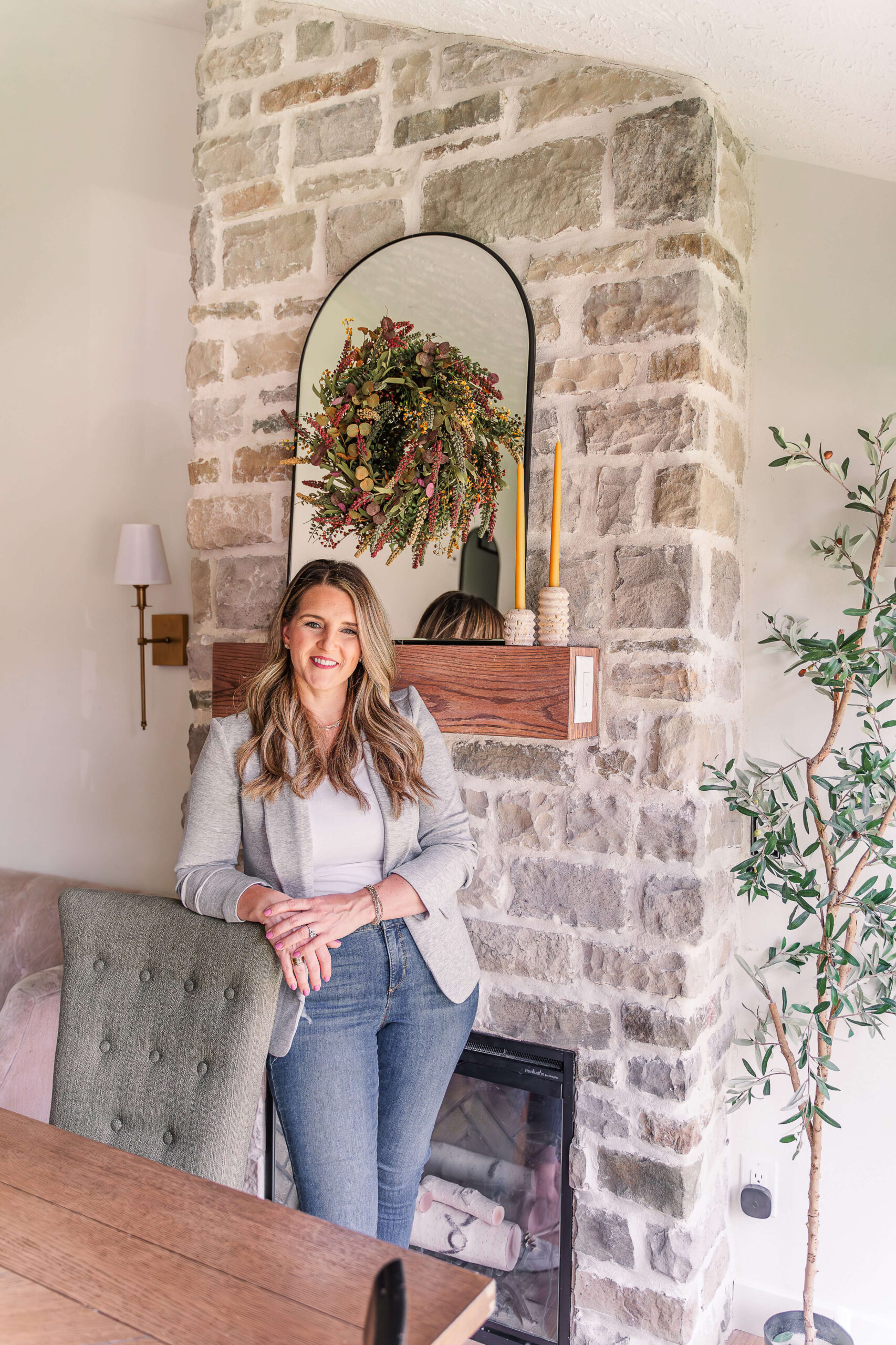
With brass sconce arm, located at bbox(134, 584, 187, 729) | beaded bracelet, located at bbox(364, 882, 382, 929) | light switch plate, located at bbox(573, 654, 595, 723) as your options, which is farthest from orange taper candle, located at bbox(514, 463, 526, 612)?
brass sconce arm, located at bbox(134, 584, 187, 729)

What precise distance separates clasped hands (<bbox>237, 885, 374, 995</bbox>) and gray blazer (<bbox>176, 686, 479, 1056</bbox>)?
2.3 inches

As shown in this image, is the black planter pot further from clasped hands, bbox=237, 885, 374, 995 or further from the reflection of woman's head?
the reflection of woman's head

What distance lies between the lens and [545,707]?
1807mm

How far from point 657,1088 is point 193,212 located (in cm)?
245

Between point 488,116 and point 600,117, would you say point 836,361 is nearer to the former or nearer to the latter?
point 600,117

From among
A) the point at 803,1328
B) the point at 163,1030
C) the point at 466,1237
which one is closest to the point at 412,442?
the point at 163,1030

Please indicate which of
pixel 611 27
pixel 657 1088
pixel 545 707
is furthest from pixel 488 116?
pixel 657 1088

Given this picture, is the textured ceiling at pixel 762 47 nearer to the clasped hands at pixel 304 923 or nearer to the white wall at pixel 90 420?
the white wall at pixel 90 420

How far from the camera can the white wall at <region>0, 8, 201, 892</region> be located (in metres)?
2.93

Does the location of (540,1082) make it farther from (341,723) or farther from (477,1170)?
(341,723)

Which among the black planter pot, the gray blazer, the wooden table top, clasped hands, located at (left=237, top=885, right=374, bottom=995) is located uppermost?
the gray blazer

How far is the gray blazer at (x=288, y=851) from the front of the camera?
1755 millimetres

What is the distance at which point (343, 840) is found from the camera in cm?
179

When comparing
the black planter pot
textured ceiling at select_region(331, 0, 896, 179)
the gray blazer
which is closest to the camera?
textured ceiling at select_region(331, 0, 896, 179)
